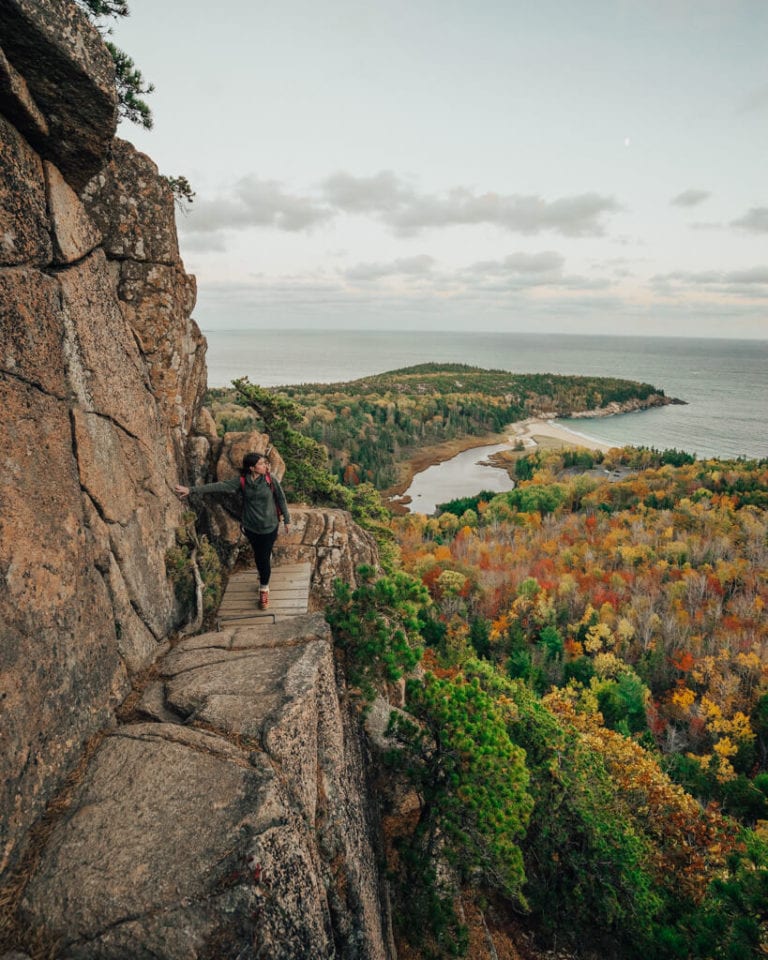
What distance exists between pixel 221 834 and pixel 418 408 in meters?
81.6

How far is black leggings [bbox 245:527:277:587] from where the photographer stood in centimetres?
796

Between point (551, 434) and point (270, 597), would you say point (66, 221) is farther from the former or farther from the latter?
point (551, 434)

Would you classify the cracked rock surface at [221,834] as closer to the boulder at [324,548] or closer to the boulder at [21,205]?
the boulder at [324,548]

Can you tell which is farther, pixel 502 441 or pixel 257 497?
pixel 502 441

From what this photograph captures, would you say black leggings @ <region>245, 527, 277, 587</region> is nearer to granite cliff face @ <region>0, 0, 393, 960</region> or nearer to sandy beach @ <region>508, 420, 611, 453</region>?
granite cliff face @ <region>0, 0, 393, 960</region>

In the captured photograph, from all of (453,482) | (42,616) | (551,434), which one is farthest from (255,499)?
(551,434)

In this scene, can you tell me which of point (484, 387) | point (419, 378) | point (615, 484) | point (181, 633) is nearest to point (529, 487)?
point (615, 484)

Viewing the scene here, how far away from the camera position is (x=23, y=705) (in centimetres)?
412

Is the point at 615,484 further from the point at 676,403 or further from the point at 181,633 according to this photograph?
the point at 676,403

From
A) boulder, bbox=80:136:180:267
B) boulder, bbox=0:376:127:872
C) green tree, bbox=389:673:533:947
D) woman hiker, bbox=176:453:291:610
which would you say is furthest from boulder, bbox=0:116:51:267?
green tree, bbox=389:673:533:947

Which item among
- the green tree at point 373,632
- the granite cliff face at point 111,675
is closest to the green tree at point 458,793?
the green tree at point 373,632

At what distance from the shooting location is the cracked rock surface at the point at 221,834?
11.9 feet

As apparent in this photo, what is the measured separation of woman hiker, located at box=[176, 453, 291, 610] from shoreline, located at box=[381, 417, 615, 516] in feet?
141

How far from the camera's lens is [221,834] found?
414 cm
